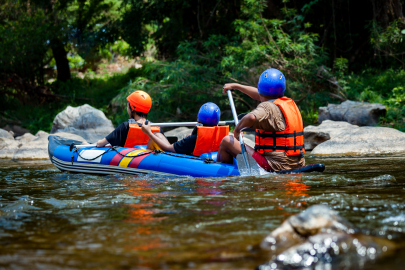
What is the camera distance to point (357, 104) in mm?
9945

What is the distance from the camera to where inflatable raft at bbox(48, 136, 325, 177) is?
4.95m

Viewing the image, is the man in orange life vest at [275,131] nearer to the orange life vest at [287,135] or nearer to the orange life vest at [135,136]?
the orange life vest at [287,135]

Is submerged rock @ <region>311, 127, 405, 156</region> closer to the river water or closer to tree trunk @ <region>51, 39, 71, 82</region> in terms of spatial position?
the river water

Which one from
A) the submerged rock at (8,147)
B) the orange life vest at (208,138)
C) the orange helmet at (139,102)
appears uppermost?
the orange helmet at (139,102)

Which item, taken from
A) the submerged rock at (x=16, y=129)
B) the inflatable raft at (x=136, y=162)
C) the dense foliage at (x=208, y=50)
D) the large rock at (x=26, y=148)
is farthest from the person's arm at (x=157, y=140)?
the submerged rock at (x=16, y=129)

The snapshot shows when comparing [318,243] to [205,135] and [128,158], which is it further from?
[128,158]

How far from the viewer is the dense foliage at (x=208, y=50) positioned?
1086cm

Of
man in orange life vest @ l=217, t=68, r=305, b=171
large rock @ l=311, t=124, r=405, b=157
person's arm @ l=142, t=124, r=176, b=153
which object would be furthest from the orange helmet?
large rock @ l=311, t=124, r=405, b=157

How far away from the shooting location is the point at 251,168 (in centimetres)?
466

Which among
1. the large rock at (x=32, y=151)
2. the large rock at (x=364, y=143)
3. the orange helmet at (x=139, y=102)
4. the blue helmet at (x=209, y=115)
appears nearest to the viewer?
the blue helmet at (x=209, y=115)

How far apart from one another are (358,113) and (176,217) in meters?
7.75

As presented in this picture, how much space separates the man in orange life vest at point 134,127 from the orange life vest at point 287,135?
1660mm

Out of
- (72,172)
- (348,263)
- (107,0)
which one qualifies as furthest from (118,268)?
(107,0)

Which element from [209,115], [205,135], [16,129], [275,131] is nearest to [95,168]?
[205,135]
